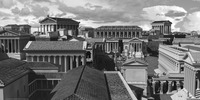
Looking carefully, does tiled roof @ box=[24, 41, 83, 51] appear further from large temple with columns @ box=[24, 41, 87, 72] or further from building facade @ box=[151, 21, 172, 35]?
building facade @ box=[151, 21, 172, 35]

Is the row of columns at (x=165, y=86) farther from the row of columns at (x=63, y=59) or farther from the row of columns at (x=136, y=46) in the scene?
the row of columns at (x=136, y=46)

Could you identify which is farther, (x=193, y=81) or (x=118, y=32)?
(x=118, y=32)

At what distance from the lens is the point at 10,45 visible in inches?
2338

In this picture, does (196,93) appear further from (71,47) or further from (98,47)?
(98,47)

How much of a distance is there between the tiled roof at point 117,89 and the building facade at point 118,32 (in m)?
101

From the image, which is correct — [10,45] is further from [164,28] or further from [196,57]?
[164,28]

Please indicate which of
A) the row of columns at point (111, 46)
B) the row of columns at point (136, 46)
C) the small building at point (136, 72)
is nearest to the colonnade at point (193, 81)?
the small building at point (136, 72)

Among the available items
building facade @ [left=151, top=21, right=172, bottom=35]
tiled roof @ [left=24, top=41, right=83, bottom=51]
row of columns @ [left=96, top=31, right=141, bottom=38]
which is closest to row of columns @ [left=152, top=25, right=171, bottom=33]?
building facade @ [left=151, top=21, right=172, bottom=35]

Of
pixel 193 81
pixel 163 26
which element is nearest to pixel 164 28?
pixel 163 26

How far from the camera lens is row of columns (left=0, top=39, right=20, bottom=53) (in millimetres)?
58469

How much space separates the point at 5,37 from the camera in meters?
58.4

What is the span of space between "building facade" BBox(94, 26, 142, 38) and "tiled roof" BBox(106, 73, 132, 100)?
3993 inches

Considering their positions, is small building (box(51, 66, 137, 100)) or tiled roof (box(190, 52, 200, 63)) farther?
tiled roof (box(190, 52, 200, 63))

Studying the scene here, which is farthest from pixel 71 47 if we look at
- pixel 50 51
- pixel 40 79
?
pixel 40 79
